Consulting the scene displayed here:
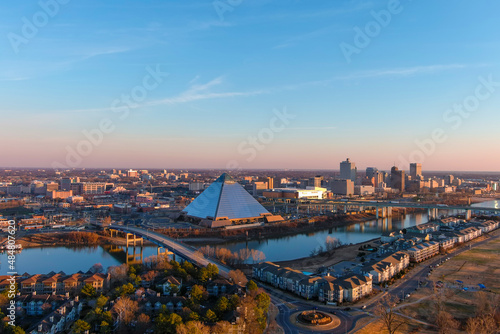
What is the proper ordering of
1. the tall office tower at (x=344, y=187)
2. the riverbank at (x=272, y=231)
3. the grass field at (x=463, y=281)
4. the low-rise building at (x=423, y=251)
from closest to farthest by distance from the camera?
1. the grass field at (x=463, y=281)
2. the low-rise building at (x=423, y=251)
3. the riverbank at (x=272, y=231)
4. the tall office tower at (x=344, y=187)

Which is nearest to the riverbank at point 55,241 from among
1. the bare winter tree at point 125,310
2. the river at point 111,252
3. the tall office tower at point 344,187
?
the river at point 111,252

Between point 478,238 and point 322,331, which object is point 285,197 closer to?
point 478,238

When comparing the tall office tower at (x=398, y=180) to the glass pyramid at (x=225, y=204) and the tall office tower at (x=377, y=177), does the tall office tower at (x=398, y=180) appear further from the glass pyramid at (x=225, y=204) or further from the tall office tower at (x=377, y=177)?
the glass pyramid at (x=225, y=204)

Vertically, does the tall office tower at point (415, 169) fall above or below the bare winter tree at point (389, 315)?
above

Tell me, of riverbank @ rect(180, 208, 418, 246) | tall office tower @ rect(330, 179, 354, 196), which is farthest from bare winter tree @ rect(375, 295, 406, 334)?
tall office tower @ rect(330, 179, 354, 196)

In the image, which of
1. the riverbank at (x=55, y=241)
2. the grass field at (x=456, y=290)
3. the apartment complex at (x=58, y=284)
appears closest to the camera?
the grass field at (x=456, y=290)

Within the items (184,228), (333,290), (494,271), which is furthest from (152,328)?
(184,228)

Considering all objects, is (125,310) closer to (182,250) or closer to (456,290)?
(182,250)

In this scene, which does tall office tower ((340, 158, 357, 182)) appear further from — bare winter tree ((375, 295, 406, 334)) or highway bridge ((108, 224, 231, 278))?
bare winter tree ((375, 295, 406, 334))

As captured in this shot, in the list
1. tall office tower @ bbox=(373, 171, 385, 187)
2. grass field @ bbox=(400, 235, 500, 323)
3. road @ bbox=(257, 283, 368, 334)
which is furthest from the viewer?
tall office tower @ bbox=(373, 171, 385, 187)

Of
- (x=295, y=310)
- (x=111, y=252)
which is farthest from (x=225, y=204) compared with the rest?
(x=295, y=310)

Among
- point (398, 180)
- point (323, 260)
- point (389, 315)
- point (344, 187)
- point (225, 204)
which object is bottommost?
point (323, 260)
